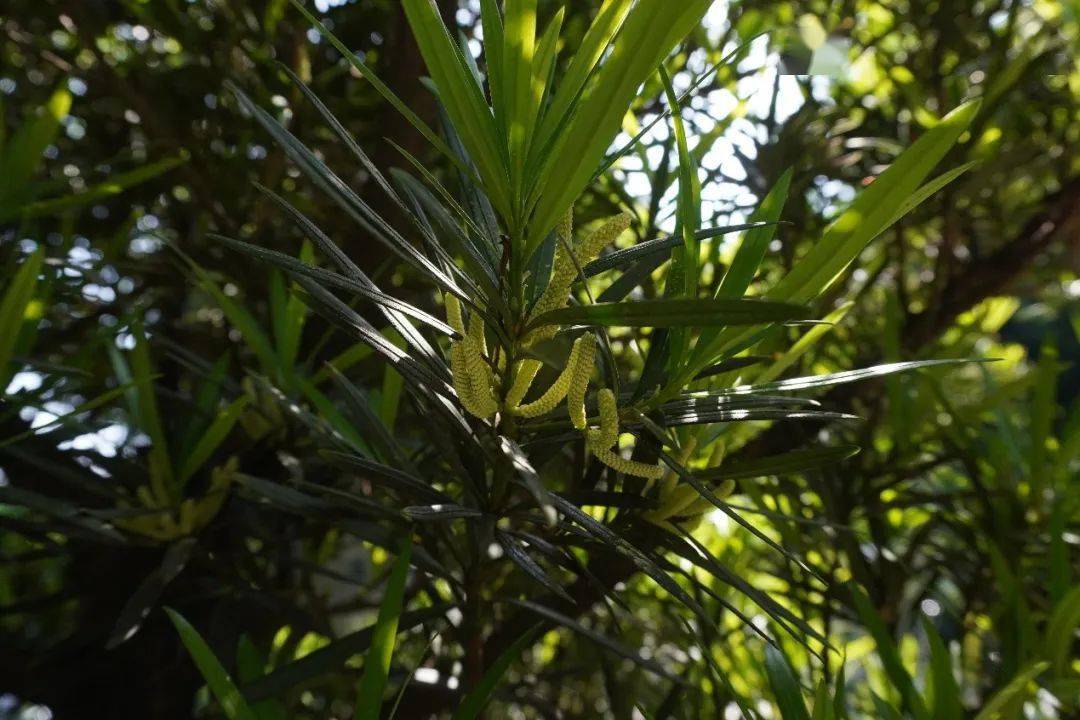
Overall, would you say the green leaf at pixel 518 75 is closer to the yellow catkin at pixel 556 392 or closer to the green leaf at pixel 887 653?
the yellow catkin at pixel 556 392

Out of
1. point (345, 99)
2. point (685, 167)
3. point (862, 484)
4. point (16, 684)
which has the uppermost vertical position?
point (345, 99)

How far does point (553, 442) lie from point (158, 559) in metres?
0.35

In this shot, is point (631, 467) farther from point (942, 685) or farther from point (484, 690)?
point (942, 685)

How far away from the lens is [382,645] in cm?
38

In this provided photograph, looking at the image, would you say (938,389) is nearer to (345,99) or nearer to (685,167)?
(685,167)

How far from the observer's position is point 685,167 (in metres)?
0.35

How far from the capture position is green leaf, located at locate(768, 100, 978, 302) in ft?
1.00

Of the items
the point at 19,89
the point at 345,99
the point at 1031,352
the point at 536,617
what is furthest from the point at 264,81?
the point at 1031,352

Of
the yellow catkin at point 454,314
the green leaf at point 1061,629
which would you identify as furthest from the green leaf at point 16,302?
the green leaf at point 1061,629

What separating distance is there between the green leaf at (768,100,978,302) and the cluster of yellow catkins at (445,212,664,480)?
0.23ft

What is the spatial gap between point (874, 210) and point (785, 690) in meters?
0.25

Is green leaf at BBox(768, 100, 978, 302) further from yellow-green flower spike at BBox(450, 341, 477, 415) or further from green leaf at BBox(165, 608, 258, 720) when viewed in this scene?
green leaf at BBox(165, 608, 258, 720)

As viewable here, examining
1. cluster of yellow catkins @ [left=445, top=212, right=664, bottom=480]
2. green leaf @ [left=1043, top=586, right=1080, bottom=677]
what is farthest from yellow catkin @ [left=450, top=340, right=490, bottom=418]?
green leaf @ [left=1043, top=586, right=1080, bottom=677]

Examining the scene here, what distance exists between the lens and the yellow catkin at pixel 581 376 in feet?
1.08
